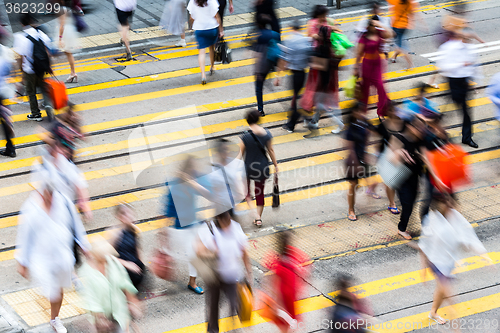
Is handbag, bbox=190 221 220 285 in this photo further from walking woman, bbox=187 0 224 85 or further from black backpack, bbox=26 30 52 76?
walking woman, bbox=187 0 224 85

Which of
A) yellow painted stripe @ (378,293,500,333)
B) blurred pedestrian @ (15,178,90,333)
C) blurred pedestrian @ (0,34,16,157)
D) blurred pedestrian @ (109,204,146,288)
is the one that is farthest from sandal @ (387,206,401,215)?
blurred pedestrian @ (0,34,16,157)

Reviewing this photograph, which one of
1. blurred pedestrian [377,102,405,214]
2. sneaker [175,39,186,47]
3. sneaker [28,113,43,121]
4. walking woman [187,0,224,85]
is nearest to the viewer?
blurred pedestrian [377,102,405,214]

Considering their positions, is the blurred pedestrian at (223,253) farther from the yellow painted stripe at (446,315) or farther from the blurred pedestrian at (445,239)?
the blurred pedestrian at (445,239)

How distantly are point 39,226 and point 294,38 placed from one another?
232 inches

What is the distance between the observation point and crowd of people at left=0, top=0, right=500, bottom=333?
5.67 metres

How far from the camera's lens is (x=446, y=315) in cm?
669

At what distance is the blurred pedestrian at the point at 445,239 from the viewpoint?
6105 mm

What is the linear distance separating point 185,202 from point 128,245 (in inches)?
33.6

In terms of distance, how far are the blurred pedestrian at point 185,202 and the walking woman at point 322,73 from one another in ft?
13.8

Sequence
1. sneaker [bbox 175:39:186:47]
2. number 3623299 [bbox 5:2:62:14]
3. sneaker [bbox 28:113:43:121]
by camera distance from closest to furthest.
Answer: sneaker [bbox 28:113:43:121]
sneaker [bbox 175:39:186:47]
number 3623299 [bbox 5:2:62:14]

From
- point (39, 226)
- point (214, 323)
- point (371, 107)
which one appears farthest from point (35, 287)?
point (371, 107)

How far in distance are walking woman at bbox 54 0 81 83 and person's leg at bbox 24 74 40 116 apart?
189 cm

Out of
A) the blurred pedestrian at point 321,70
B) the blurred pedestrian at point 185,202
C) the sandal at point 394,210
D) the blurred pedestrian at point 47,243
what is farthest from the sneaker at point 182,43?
the blurred pedestrian at point 47,243

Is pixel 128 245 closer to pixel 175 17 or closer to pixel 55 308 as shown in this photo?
pixel 55 308
